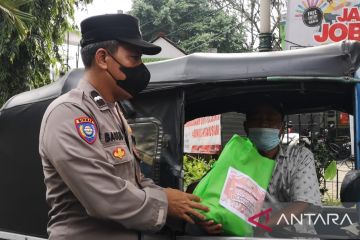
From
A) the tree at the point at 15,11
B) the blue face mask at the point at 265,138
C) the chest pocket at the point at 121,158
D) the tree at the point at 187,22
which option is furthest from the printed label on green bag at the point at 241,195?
the tree at the point at 187,22

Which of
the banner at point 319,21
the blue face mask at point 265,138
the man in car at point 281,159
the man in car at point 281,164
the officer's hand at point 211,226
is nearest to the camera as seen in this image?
the officer's hand at point 211,226

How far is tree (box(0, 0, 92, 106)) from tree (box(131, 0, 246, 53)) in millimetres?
23370

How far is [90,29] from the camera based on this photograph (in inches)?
78.3

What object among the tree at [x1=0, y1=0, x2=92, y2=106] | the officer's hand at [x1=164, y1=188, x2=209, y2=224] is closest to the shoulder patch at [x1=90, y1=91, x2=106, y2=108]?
the officer's hand at [x1=164, y1=188, x2=209, y2=224]

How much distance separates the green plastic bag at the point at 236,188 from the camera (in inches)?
85.7

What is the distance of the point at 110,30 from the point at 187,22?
1391 inches

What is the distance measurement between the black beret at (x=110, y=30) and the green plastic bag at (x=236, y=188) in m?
0.71

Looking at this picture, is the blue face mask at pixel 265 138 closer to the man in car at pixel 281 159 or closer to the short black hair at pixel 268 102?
the man in car at pixel 281 159

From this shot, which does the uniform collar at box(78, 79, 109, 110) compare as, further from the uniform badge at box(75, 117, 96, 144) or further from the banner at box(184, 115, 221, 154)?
the banner at box(184, 115, 221, 154)

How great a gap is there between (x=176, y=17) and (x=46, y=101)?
3462 cm

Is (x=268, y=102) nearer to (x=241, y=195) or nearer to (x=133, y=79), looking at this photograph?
(x=241, y=195)

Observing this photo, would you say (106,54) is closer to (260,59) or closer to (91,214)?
(91,214)

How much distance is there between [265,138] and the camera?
114 inches

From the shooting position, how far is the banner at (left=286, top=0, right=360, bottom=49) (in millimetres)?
9211
